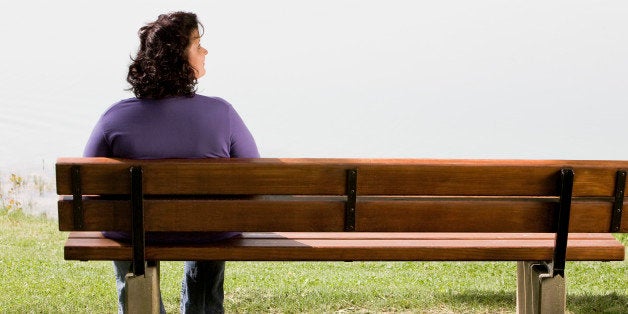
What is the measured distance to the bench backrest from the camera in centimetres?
423

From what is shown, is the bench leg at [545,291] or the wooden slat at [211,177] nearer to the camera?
the wooden slat at [211,177]

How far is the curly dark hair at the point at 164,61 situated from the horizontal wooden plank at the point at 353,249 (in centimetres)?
69

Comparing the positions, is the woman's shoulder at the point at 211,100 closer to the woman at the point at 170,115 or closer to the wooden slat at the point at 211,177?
the woman at the point at 170,115

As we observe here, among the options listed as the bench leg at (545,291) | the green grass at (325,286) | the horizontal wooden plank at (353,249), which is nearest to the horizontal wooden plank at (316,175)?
the horizontal wooden plank at (353,249)

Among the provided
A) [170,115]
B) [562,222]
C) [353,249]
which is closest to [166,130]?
[170,115]

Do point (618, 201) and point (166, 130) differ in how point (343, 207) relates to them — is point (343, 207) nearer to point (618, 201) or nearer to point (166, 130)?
point (166, 130)

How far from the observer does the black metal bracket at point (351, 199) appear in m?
4.26

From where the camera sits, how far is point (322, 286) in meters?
7.00

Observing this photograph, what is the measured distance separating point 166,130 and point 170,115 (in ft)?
0.22

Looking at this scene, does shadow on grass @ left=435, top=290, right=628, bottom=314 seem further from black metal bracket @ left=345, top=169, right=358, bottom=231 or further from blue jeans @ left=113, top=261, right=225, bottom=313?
black metal bracket @ left=345, top=169, right=358, bottom=231

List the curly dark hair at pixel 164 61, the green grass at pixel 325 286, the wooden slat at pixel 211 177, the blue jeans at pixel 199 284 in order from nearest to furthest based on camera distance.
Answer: the wooden slat at pixel 211 177 < the curly dark hair at pixel 164 61 < the blue jeans at pixel 199 284 < the green grass at pixel 325 286

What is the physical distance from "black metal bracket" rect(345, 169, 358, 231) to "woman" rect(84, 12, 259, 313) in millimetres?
529

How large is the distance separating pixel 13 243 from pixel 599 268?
17.3 feet

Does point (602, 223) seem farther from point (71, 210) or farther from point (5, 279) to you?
point (5, 279)
